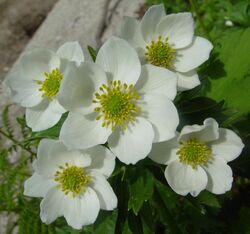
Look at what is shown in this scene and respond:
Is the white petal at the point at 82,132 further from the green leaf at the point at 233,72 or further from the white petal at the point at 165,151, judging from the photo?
the green leaf at the point at 233,72

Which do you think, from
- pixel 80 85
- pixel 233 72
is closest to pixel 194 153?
pixel 80 85

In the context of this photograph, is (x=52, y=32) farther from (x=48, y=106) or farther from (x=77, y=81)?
(x=77, y=81)

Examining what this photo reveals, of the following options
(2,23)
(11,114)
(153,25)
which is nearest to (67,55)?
(153,25)

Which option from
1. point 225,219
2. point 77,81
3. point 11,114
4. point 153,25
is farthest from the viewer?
point 11,114

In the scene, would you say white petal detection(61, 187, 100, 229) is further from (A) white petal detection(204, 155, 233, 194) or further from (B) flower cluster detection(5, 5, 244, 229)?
(A) white petal detection(204, 155, 233, 194)

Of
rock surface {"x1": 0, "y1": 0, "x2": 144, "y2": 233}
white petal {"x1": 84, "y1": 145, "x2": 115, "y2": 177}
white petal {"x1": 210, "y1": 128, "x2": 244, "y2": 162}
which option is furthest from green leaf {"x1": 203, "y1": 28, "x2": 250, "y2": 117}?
rock surface {"x1": 0, "y1": 0, "x2": 144, "y2": 233}
